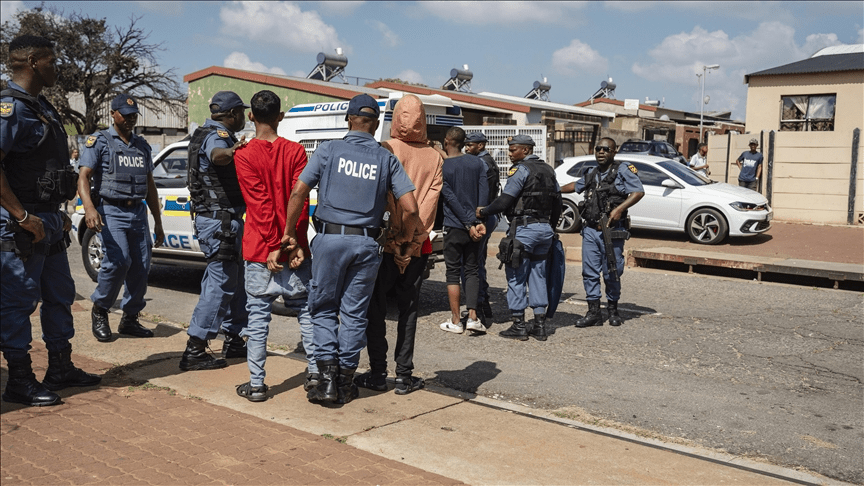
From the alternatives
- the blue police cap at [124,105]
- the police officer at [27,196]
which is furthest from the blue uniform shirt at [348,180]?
the blue police cap at [124,105]

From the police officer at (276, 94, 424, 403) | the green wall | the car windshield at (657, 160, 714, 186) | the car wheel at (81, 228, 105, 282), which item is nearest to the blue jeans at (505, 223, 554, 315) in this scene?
the police officer at (276, 94, 424, 403)

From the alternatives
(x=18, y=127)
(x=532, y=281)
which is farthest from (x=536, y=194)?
(x=18, y=127)

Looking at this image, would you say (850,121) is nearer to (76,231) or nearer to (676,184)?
(676,184)

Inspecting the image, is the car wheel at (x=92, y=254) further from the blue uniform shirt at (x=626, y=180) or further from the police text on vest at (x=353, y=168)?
the blue uniform shirt at (x=626, y=180)

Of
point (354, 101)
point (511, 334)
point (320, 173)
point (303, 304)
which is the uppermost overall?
point (354, 101)

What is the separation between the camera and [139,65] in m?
38.8

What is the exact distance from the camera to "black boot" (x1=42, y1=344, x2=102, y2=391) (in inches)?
195

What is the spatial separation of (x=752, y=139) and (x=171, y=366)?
1666 centimetres

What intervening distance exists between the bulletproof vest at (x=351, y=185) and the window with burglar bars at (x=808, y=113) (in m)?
20.3

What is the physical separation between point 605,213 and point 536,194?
96 cm

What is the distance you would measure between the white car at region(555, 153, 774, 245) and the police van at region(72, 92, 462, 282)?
189 inches

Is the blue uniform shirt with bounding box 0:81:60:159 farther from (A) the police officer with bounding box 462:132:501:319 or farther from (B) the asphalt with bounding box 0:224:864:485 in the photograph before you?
(A) the police officer with bounding box 462:132:501:319

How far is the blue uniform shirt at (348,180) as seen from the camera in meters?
4.66

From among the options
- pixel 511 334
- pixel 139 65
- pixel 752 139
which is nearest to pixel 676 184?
pixel 752 139
